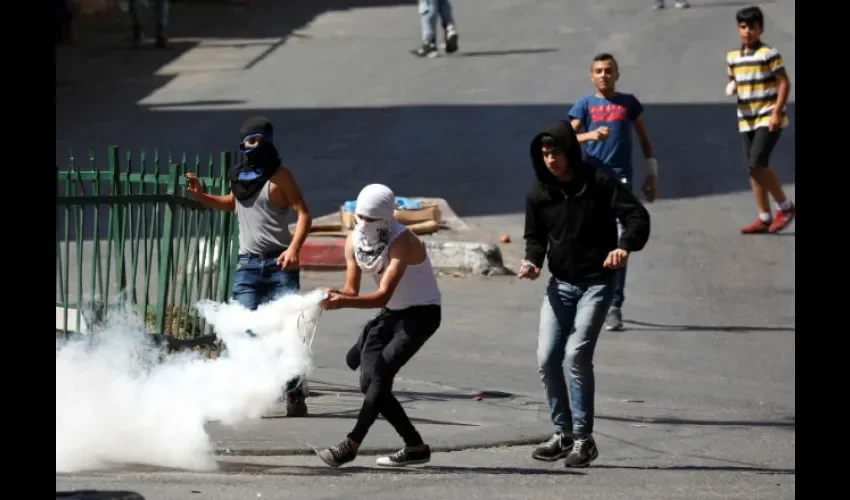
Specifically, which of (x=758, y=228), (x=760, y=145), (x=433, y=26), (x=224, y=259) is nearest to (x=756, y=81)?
(x=760, y=145)

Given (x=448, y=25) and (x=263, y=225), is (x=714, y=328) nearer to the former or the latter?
(x=263, y=225)

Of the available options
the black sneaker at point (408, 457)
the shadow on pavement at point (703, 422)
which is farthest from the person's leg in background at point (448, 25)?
the black sneaker at point (408, 457)

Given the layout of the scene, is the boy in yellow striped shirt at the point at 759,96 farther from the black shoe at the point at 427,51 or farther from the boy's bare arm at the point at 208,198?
the black shoe at the point at 427,51

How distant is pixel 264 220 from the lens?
907 centimetres

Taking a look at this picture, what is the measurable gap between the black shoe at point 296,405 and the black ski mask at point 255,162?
1.19 metres

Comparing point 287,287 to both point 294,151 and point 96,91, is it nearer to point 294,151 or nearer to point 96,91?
point 294,151

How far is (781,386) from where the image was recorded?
1069 cm

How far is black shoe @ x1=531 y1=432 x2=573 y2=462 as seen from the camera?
834 centimetres

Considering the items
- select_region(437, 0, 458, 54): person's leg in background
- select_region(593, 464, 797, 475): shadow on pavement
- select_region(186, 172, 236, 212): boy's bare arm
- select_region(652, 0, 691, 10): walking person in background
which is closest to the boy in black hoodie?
select_region(593, 464, 797, 475): shadow on pavement

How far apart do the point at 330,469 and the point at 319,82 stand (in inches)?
643

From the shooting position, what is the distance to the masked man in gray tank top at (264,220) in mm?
8961

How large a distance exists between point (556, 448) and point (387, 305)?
4.05 ft

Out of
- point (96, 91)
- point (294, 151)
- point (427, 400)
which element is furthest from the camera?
point (96, 91)
